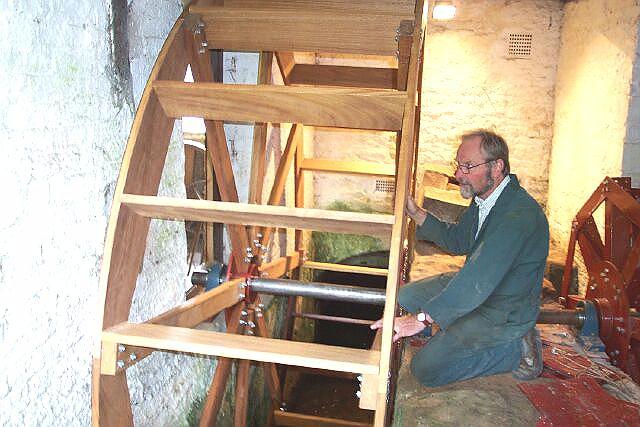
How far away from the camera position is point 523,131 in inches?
230

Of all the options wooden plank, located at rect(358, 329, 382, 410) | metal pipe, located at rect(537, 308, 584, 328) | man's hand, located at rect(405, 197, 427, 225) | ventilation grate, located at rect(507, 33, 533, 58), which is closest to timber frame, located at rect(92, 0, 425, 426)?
wooden plank, located at rect(358, 329, 382, 410)

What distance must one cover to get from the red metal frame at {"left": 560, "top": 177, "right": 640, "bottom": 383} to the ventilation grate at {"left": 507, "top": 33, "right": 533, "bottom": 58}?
103 inches

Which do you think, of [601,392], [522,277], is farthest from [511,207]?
[601,392]

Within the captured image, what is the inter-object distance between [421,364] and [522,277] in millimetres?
609

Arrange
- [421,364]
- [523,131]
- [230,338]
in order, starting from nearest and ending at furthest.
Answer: [230,338] < [421,364] < [523,131]

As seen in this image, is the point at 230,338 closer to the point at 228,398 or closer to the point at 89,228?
the point at 89,228

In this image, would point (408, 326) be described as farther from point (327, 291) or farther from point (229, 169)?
point (229, 169)

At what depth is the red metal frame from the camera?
2.91 meters

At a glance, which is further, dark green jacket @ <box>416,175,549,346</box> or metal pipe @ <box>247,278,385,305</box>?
metal pipe @ <box>247,278,385,305</box>

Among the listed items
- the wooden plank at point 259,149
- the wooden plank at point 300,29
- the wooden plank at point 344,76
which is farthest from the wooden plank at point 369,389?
the wooden plank at point 344,76

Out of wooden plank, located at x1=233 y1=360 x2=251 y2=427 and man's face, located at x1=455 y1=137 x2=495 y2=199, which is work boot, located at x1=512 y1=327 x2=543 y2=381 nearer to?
man's face, located at x1=455 y1=137 x2=495 y2=199

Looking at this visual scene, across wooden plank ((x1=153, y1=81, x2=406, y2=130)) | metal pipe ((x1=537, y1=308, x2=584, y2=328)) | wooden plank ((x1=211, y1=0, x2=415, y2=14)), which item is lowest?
metal pipe ((x1=537, y1=308, x2=584, y2=328))

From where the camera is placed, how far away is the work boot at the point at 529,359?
8.55 ft

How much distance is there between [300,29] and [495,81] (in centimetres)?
401
